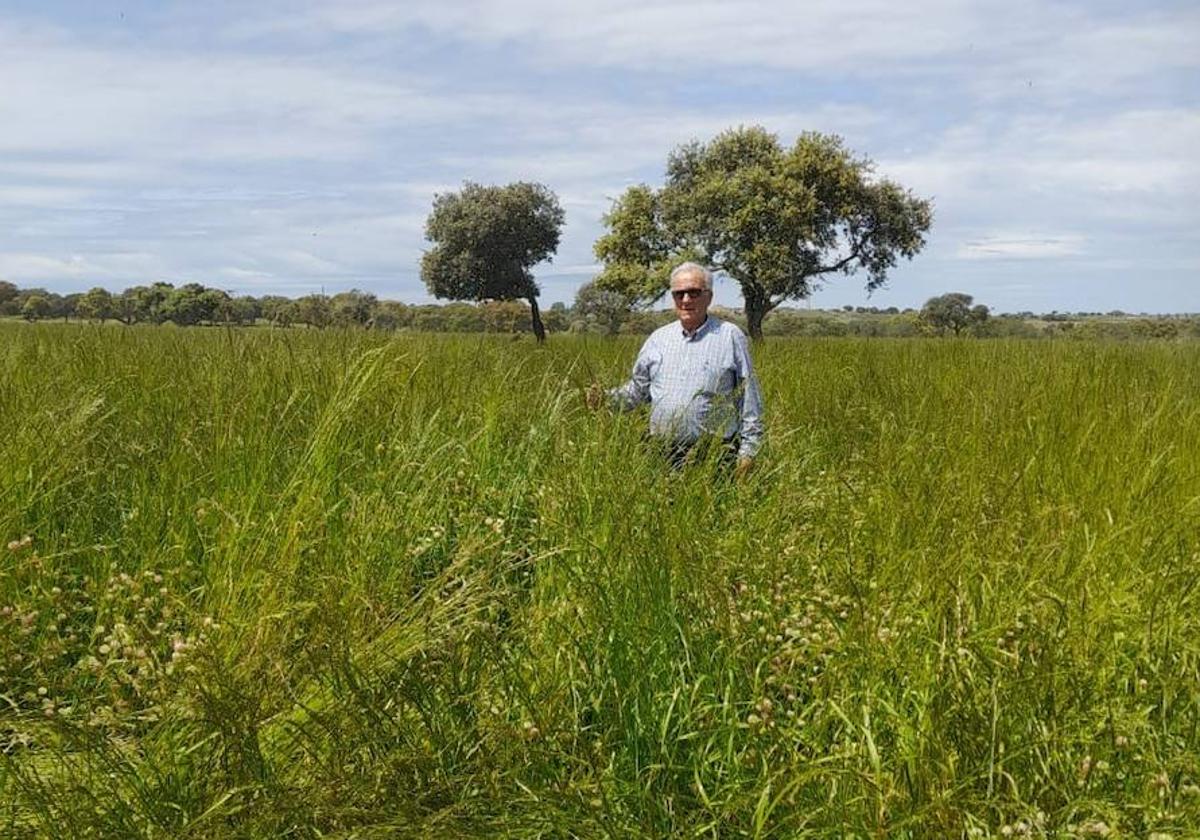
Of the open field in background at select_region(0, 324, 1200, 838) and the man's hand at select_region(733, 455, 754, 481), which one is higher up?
the man's hand at select_region(733, 455, 754, 481)

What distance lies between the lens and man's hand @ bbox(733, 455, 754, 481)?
410 centimetres

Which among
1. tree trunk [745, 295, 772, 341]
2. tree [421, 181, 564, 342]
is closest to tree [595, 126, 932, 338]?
tree trunk [745, 295, 772, 341]

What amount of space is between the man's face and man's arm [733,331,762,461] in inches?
12.5

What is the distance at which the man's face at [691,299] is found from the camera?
16.1 feet

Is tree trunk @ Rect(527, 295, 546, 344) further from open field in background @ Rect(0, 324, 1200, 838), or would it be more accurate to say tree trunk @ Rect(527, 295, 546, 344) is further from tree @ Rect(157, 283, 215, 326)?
open field in background @ Rect(0, 324, 1200, 838)

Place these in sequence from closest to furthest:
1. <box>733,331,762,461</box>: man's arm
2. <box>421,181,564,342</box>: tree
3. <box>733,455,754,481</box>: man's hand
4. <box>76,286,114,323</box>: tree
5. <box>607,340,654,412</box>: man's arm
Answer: <box>733,455,754,481</box>: man's hand < <box>733,331,762,461</box>: man's arm < <box>607,340,654,412</box>: man's arm < <box>76,286,114,323</box>: tree < <box>421,181,564,342</box>: tree

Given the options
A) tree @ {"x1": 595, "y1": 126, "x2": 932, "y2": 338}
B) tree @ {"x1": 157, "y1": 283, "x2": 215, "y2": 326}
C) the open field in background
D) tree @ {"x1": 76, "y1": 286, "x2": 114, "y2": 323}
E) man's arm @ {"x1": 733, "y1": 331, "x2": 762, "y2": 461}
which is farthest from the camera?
tree @ {"x1": 595, "y1": 126, "x2": 932, "y2": 338}

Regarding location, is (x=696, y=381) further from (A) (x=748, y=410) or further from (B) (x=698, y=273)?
(B) (x=698, y=273)

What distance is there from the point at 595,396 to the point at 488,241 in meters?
35.1

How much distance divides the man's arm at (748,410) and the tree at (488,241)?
112 ft

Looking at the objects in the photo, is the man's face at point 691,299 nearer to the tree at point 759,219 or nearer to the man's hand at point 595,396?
the man's hand at point 595,396

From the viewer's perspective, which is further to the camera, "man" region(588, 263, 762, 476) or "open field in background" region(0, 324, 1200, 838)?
"man" region(588, 263, 762, 476)

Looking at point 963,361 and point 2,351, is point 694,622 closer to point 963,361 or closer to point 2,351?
point 2,351

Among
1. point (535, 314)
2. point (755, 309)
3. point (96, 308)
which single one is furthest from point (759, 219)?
point (96, 308)
